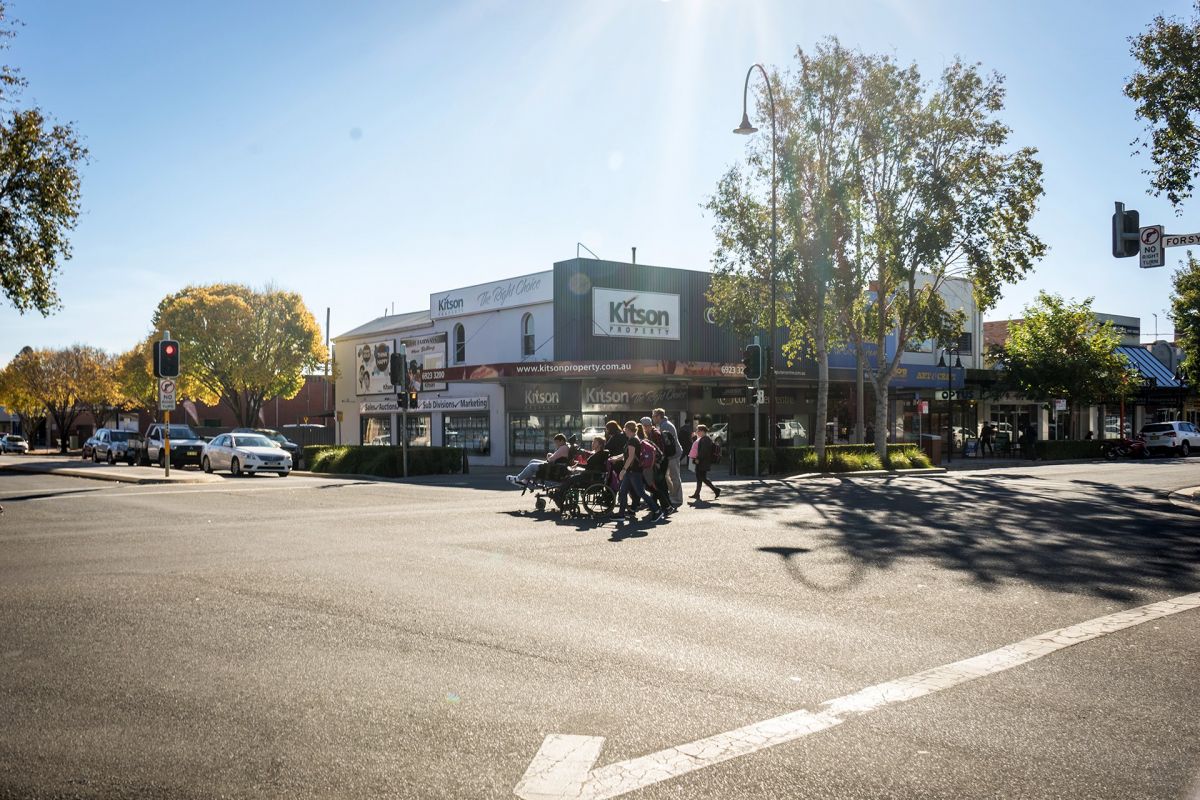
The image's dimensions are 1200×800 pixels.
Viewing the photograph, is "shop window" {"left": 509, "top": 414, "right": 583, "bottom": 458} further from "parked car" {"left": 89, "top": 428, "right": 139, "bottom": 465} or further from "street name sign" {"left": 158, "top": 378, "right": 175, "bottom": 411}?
"parked car" {"left": 89, "top": 428, "right": 139, "bottom": 465}

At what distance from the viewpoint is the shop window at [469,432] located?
4166 centimetres

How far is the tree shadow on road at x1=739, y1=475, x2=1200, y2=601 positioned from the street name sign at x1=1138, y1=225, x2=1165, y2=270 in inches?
166

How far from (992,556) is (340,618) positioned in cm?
756

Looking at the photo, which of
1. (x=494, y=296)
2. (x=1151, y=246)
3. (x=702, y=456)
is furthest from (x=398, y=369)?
(x=1151, y=246)

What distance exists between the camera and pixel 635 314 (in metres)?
39.8

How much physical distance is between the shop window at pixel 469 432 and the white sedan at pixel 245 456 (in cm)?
1080

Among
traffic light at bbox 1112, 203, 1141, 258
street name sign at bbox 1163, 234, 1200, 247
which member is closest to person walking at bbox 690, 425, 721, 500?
traffic light at bbox 1112, 203, 1141, 258

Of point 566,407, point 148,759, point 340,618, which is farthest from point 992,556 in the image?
point 566,407

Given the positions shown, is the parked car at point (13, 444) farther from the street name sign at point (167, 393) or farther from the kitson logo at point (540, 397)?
the street name sign at point (167, 393)

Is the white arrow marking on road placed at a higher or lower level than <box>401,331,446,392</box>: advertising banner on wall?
lower

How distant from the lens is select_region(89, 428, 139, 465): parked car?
42.1 meters

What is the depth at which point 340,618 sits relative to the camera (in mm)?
7305

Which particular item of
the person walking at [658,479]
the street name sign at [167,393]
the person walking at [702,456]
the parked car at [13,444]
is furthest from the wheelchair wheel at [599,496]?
the parked car at [13,444]

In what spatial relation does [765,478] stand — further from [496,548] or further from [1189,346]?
[1189,346]
